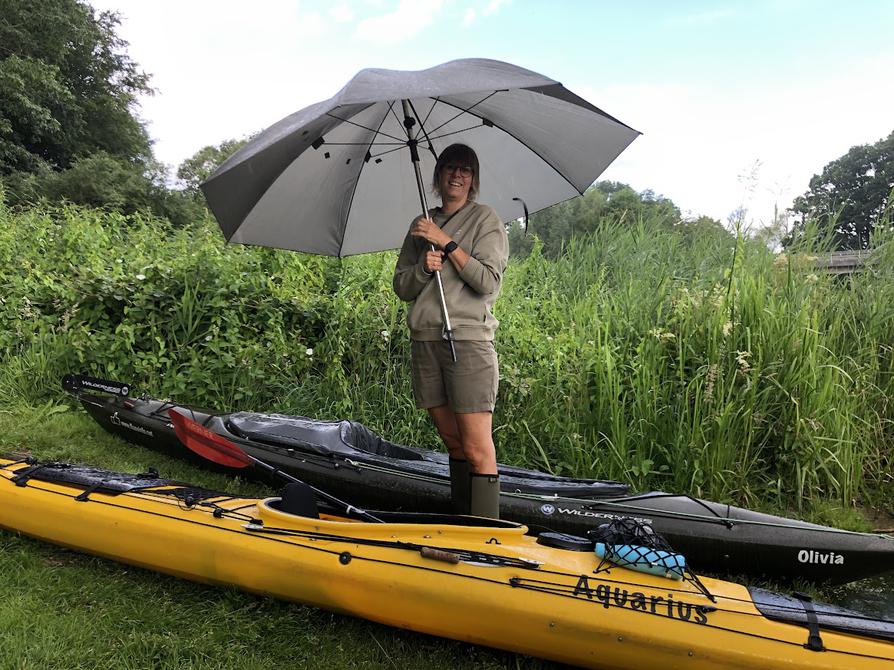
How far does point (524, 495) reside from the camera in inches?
113

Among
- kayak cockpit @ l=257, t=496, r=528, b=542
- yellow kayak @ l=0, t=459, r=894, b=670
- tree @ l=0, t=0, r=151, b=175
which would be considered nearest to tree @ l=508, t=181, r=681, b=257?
kayak cockpit @ l=257, t=496, r=528, b=542

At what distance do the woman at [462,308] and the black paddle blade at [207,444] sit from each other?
0.94 metres

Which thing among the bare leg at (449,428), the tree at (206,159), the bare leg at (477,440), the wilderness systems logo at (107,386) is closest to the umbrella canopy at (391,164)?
the bare leg at (449,428)

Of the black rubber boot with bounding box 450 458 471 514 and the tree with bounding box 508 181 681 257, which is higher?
the tree with bounding box 508 181 681 257

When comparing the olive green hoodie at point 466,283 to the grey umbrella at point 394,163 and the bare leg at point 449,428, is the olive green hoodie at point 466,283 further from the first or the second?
the bare leg at point 449,428

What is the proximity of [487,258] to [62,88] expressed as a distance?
59.2ft

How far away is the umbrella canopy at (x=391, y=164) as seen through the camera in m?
2.37

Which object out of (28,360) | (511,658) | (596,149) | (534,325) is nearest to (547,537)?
(511,658)

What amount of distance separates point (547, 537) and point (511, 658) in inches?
17.1

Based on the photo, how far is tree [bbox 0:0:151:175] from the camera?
14391 millimetres

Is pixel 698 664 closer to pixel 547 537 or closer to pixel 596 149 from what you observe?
pixel 547 537

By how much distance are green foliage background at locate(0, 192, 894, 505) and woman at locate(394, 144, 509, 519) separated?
5.39 ft

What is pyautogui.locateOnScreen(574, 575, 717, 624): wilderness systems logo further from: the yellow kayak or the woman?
the woman

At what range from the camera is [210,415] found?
147 inches
